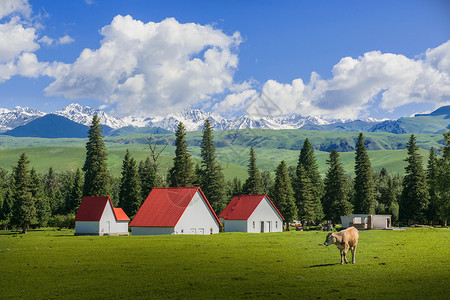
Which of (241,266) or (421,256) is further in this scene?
(421,256)

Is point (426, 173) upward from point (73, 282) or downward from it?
upward

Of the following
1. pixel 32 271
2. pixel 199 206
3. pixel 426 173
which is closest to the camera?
pixel 32 271

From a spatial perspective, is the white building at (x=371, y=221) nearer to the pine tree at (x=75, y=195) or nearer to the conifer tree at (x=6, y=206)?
the pine tree at (x=75, y=195)

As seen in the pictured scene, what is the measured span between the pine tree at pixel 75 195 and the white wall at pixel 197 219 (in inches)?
2001

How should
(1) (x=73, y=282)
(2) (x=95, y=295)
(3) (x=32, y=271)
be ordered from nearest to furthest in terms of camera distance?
(2) (x=95, y=295) → (1) (x=73, y=282) → (3) (x=32, y=271)

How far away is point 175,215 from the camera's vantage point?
196 feet

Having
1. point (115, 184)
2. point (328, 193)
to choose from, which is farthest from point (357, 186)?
point (115, 184)

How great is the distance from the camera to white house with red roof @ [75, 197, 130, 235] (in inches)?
2704

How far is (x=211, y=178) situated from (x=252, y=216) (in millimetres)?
16004

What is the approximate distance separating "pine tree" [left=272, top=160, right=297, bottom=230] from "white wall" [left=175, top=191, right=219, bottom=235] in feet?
97.8

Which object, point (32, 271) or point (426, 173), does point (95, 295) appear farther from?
point (426, 173)

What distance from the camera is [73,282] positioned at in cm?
1955

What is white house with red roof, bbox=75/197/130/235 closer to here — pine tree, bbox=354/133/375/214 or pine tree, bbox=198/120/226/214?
pine tree, bbox=198/120/226/214

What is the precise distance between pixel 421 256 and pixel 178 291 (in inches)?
675
